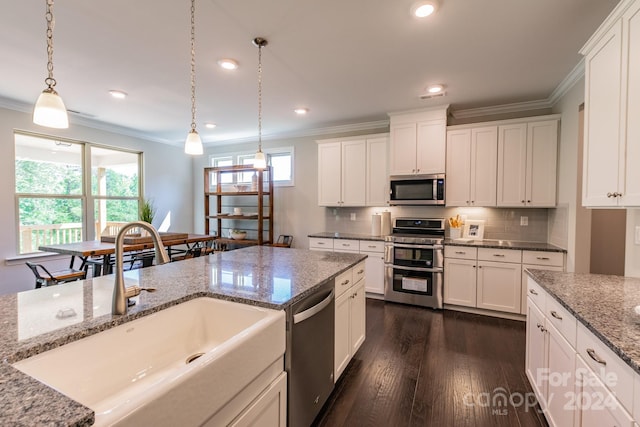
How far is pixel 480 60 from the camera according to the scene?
8.57ft

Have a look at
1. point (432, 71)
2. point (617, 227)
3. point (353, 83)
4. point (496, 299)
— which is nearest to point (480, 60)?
point (432, 71)

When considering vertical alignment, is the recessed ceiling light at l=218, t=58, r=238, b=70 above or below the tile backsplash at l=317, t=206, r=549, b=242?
above

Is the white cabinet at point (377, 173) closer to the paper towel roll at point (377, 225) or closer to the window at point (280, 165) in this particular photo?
the paper towel roll at point (377, 225)

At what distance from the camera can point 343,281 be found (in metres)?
2.11

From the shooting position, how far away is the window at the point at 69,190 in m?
3.96

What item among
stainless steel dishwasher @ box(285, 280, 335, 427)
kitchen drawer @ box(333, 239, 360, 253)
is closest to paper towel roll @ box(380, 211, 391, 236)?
kitchen drawer @ box(333, 239, 360, 253)

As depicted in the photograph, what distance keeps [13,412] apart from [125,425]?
228mm

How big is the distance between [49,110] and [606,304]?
2749 mm

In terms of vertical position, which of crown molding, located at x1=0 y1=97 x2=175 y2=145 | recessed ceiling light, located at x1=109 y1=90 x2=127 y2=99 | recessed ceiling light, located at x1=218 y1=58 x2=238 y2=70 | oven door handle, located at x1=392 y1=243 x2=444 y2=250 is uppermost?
recessed ceiling light, located at x1=109 y1=90 x2=127 y2=99

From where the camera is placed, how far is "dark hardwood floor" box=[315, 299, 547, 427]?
185cm

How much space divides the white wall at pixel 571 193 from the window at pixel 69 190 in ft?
19.4

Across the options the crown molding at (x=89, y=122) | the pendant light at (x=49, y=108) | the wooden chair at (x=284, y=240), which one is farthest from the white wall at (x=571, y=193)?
Answer: the crown molding at (x=89, y=122)

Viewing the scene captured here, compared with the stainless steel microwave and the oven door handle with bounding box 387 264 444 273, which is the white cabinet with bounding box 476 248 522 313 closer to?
the oven door handle with bounding box 387 264 444 273

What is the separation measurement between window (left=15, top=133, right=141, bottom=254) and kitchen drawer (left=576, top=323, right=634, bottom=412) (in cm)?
526
